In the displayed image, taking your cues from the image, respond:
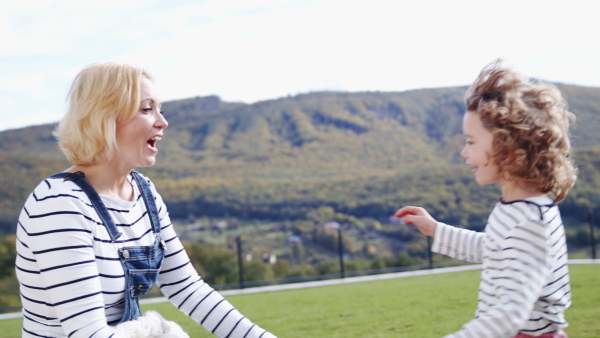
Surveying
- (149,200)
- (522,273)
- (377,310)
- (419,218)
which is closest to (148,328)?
(149,200)

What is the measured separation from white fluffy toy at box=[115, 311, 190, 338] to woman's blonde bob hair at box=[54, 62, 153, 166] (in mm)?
586

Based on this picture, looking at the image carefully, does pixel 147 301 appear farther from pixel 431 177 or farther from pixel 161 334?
pixel 431 177

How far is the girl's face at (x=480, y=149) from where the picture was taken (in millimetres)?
1993

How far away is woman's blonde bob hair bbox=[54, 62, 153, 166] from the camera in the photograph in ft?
7.35

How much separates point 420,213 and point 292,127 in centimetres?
5603

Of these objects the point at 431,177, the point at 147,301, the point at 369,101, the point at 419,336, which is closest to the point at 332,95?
the point at 369,101

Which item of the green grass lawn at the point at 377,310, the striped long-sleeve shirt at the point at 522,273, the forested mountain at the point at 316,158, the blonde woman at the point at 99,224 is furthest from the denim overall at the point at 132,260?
the forested mountain at the point at 316,158

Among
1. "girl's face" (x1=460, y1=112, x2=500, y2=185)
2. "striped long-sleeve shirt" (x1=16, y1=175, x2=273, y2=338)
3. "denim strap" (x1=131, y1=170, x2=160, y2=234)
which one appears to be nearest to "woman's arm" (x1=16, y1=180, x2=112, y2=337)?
"striped long-sleeve shirt" (x1=16, y1=175, x2=273, y2=338)

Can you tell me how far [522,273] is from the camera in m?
1.81

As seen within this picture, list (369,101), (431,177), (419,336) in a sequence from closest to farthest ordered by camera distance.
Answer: (419,336)
(431,177)
(369,101)

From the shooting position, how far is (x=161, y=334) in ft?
7.35

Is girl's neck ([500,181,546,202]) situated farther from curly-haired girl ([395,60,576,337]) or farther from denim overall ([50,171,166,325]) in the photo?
denim overall ([50,171,166,325])

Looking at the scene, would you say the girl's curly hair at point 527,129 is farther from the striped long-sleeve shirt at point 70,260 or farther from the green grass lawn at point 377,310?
the green grass lawn at point 377,310

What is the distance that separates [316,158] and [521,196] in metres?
52.7
